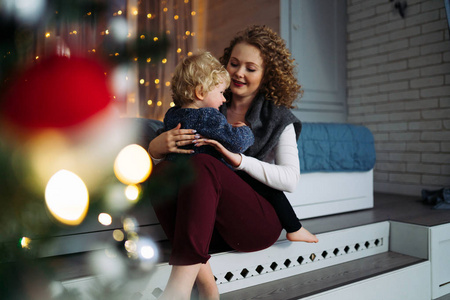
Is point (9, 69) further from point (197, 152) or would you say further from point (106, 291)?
point (197, 152)

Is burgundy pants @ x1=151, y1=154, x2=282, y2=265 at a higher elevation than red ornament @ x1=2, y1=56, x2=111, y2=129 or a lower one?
lower

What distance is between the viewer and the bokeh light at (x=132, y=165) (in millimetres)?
599

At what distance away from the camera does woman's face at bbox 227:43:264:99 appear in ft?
4.55

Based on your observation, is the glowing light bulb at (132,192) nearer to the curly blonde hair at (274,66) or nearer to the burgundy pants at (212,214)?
the burgundy pants at (212,214)

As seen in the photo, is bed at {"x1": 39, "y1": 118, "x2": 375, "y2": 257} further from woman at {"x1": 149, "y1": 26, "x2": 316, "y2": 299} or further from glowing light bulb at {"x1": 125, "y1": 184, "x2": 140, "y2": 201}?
glowing light bulb at {"x1": 125, "y1": 184, "x2": 140, "y2": 201}

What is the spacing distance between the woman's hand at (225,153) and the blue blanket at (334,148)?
75 centimetres

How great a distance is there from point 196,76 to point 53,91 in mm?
764

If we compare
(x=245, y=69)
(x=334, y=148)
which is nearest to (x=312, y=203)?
(x=334, y=148)

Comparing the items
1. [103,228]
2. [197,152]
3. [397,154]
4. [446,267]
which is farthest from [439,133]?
[103,228]

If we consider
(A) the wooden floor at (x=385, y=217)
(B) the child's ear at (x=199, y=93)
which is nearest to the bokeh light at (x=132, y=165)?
(B) the child's ear at (x=199, y=93)

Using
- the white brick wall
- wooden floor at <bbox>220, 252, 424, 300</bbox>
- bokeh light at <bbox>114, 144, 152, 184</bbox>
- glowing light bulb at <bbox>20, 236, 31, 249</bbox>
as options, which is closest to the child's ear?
bokeh light at <bbox>114, 144, 152, 184</bbox>

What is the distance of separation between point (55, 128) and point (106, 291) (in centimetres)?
21

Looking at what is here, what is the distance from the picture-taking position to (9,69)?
376 mm

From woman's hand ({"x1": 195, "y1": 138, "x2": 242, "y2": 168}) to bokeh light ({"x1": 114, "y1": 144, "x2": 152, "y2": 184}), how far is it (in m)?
0.42
